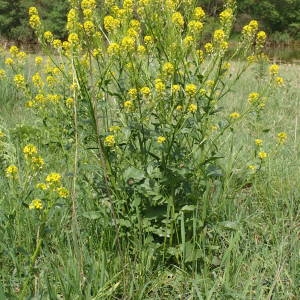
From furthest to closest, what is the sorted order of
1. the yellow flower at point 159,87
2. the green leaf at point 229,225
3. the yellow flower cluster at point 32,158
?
the green leaf at point 229,225
the yellow flower at point 159,87
the yellow flower cluster at point 32,158

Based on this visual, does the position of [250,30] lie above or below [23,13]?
below

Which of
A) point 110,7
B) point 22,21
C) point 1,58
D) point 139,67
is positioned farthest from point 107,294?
point 22,21

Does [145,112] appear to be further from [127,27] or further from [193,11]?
[193,11]

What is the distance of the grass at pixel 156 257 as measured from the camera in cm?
154

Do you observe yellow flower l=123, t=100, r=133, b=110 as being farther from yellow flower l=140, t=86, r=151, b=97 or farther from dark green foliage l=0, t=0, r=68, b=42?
dark green foliage l=0, t=0, r=68, b=42

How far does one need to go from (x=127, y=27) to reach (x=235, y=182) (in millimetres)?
1036

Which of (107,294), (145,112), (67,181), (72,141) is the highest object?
(145,112)

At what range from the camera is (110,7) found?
2064mm

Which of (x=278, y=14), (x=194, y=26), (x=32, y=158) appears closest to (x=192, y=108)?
(x=194, y=26)

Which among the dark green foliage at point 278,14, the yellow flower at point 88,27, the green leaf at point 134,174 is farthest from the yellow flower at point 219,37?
the dark green foliage at point 278,14

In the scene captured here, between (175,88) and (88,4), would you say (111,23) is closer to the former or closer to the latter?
(88,4)

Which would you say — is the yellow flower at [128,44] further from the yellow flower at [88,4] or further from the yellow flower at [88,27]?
the yellow flower at [88,4]

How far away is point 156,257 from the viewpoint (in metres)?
1.81

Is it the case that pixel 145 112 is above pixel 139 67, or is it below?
below
